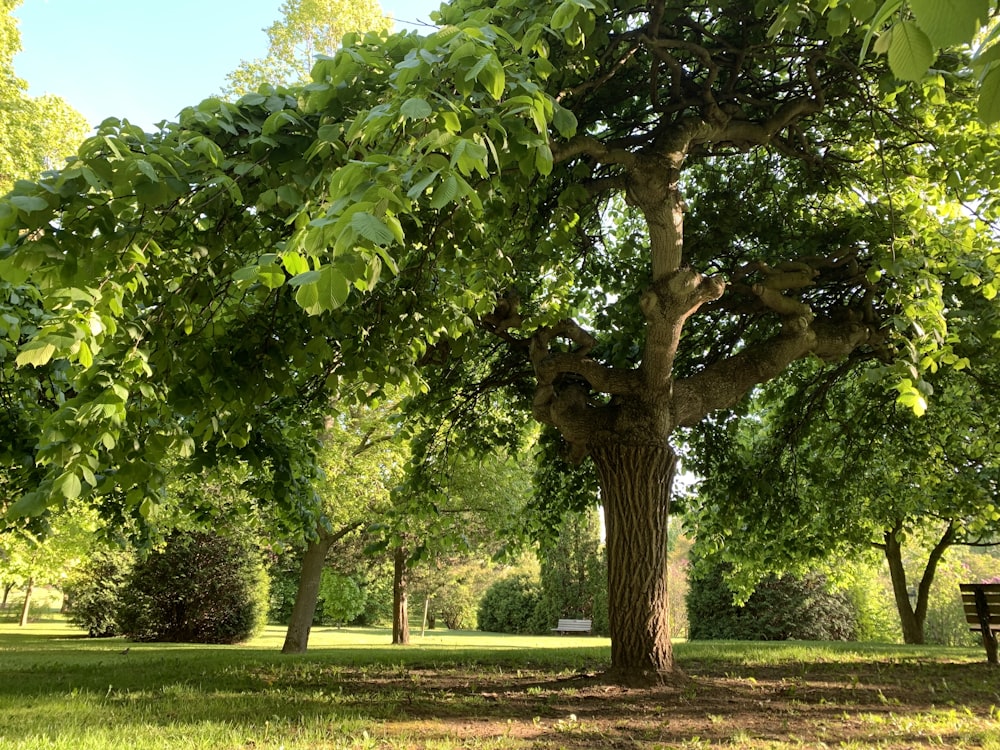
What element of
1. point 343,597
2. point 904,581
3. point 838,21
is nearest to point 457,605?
point 343,597

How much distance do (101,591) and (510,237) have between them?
2232cm

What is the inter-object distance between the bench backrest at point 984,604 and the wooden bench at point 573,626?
20572mm

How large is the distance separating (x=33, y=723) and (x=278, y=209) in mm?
4280

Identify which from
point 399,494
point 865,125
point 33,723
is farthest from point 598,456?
point 33,723

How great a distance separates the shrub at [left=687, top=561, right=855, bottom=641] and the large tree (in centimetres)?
1462

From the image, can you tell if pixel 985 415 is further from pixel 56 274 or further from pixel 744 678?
pixel 56 274

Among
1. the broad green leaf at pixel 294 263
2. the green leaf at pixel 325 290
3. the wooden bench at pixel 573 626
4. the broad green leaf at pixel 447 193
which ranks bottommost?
the wooden bench at pixel 573 626

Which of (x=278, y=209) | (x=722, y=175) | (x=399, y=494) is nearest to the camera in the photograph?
(x=278, y=209)

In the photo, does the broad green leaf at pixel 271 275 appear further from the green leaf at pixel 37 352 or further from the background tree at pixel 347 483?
the background tree at pixel 347 483

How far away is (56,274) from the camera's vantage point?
3.10m

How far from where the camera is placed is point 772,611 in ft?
66.4

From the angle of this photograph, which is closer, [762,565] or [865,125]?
[865,125]

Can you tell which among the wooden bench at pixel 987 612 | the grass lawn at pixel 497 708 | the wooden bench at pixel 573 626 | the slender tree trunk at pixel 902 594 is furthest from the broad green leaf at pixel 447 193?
the wooden bench at pixel 573 626

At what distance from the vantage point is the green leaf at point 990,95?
121 centimetres
